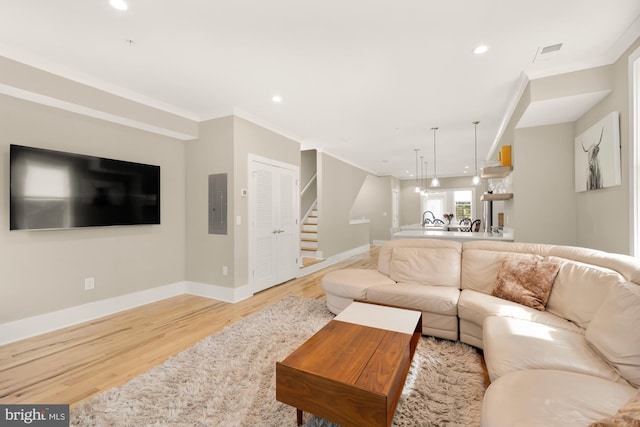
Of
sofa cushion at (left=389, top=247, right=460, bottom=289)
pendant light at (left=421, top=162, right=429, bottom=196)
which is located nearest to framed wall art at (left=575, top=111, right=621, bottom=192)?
sofa cushion at (left=389, top=247, right=460, bottom=289)

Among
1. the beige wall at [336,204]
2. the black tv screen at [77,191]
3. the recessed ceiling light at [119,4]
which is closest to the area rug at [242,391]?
the black tv screen at [77,191]

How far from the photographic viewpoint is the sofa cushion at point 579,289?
183 centimetres

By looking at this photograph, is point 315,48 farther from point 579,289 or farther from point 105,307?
point 105,307

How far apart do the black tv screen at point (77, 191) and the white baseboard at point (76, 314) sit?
0.91 meters

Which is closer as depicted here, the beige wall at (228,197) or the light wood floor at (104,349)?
the light wood floor at (104,349)

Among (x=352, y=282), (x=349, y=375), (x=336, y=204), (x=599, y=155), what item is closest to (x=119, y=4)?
(x=349, y=375)

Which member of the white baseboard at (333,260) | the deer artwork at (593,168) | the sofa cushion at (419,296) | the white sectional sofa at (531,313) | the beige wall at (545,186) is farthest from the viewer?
the white baseboard at (333,260)

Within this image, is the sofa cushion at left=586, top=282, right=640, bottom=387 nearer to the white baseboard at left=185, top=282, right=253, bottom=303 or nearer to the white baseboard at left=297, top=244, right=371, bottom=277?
the white baseboard at left=185, top=282, right=253, bottom=303

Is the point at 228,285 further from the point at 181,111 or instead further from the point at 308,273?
the point at 181,111

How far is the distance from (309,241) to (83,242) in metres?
→ 3.94

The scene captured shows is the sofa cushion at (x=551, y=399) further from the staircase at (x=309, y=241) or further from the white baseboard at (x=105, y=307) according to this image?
the staircase at (x=309, y=241)

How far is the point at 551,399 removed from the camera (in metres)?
1.13

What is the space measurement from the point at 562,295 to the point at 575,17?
2.06 meters

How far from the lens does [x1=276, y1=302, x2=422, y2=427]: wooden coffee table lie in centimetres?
127
